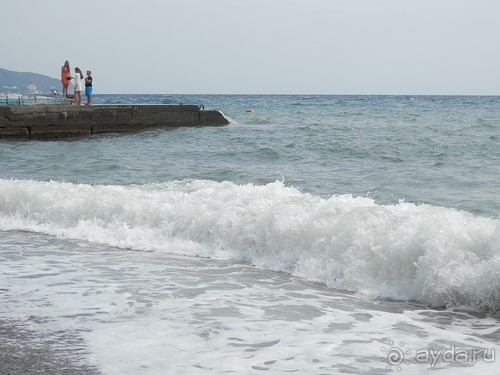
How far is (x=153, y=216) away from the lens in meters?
9.03

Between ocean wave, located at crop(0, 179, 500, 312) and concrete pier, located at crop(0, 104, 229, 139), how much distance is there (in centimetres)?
1016

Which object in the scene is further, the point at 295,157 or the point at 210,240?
the point at 295,157

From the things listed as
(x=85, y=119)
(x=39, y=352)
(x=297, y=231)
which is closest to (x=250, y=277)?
(x=297, y=231)

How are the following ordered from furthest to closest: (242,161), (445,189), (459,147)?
(459,147) → (242,161) → (445,189)

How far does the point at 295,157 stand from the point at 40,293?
11506mm

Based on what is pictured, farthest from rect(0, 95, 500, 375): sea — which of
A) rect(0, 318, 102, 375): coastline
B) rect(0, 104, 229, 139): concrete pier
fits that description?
rect(0, 104, 229, 139): concrete pier

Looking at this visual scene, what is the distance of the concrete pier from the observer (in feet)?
67.7

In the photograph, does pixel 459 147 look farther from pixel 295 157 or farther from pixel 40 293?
pixel 40 293

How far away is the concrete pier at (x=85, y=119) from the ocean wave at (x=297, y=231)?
33.3 feet

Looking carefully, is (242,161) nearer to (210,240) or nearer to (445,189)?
(445,189)

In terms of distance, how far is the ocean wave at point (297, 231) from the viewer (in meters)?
5.97

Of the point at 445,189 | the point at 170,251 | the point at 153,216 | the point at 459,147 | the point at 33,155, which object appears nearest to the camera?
the point at 170,251

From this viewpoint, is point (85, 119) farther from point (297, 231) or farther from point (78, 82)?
point (297, 231)

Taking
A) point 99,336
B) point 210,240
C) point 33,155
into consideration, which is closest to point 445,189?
point 210,240
